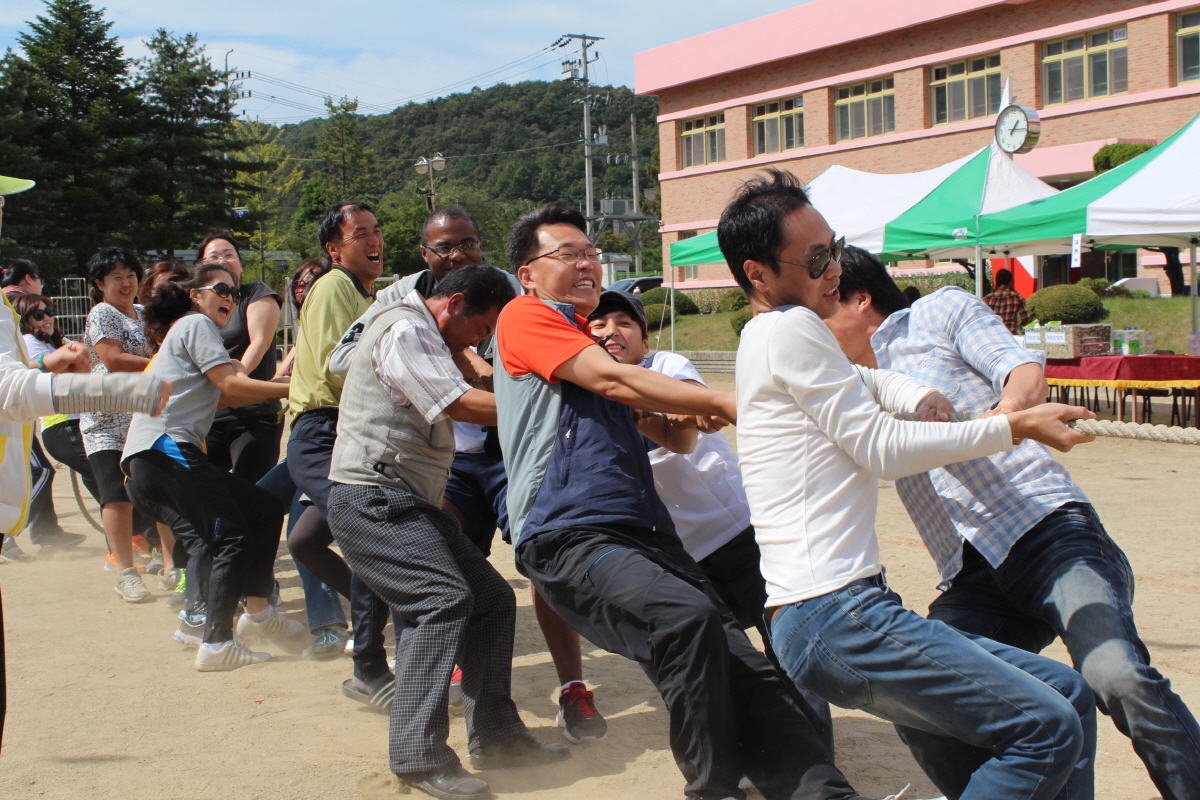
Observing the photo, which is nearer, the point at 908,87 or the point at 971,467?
the point at 971,467

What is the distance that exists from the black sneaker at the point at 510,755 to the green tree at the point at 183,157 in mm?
33434

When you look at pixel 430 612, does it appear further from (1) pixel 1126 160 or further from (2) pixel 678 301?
(2) pixel 678 301

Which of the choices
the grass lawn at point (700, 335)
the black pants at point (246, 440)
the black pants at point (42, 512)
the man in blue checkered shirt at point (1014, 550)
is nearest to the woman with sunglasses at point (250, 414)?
the black pants at point (246, 440)

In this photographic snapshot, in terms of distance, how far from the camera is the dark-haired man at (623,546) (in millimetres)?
2678

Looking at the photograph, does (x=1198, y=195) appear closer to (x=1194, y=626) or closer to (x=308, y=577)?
(x=1194, y=626)

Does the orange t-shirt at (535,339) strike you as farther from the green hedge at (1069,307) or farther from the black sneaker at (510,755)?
the green hedge at (1069,307)

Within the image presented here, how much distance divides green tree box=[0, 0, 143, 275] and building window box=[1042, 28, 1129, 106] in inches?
1143

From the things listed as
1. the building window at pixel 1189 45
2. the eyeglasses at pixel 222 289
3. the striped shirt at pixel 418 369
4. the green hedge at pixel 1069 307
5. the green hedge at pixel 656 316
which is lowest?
the striped shirt at pixel 418 369

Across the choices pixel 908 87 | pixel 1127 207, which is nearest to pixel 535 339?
pixel 1127 207

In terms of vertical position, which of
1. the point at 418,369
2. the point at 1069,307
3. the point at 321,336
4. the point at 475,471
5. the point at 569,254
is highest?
the point at 1069,307

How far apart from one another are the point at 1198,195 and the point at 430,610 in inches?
402

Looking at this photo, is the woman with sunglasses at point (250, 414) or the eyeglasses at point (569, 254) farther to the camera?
the woman with sunglasses at point (250, 414)

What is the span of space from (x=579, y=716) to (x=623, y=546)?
1138 millimetres

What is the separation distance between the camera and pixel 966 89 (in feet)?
95.4
